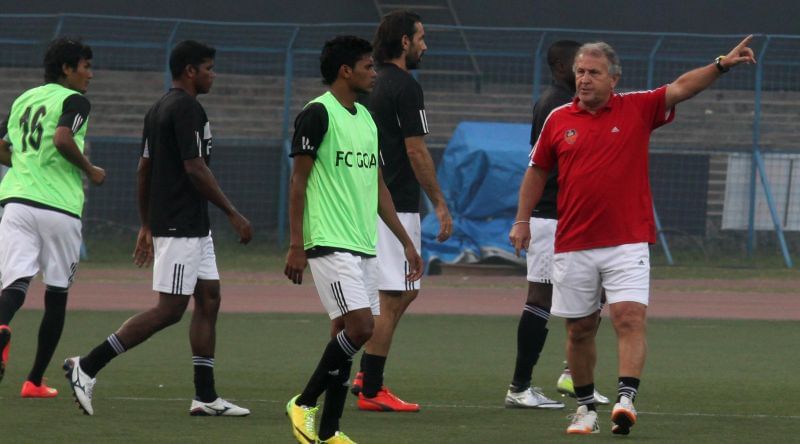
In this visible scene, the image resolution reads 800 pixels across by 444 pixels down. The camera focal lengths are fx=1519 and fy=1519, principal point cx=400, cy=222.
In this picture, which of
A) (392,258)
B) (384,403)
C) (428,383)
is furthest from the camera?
(428,383)

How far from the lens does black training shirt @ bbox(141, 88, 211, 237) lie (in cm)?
858

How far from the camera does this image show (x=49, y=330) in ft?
30.6

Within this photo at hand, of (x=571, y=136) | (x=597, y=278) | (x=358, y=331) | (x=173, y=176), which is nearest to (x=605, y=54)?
(x=571, y=136)


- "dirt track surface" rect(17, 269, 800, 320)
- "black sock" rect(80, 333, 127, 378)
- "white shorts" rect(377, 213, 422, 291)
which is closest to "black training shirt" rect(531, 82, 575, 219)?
"white shorts" rect(377, 213, 422, 291)

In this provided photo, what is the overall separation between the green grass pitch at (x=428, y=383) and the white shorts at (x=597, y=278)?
704mm

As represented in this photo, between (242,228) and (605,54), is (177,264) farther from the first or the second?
(605,54)

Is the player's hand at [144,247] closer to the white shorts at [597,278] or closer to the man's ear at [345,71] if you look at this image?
the man's ear at [345,71]

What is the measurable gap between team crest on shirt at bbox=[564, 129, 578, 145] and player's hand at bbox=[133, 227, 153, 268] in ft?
8.10

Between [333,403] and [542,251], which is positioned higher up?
[542,251]

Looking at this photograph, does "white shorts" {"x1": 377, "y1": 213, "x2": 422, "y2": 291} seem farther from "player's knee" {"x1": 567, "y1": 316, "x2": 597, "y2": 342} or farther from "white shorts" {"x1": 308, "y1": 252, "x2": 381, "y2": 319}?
"white shorts" {"x1": 308, "y1": 252, "x2": 381, "y2": 319}

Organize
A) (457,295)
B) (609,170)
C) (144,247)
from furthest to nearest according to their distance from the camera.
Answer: (457,295)
(144,247)
(609,170)

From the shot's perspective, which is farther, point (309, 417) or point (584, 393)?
point (584, 393)

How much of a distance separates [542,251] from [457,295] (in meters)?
8.30

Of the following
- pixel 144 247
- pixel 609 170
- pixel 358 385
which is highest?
pixel 609 170
